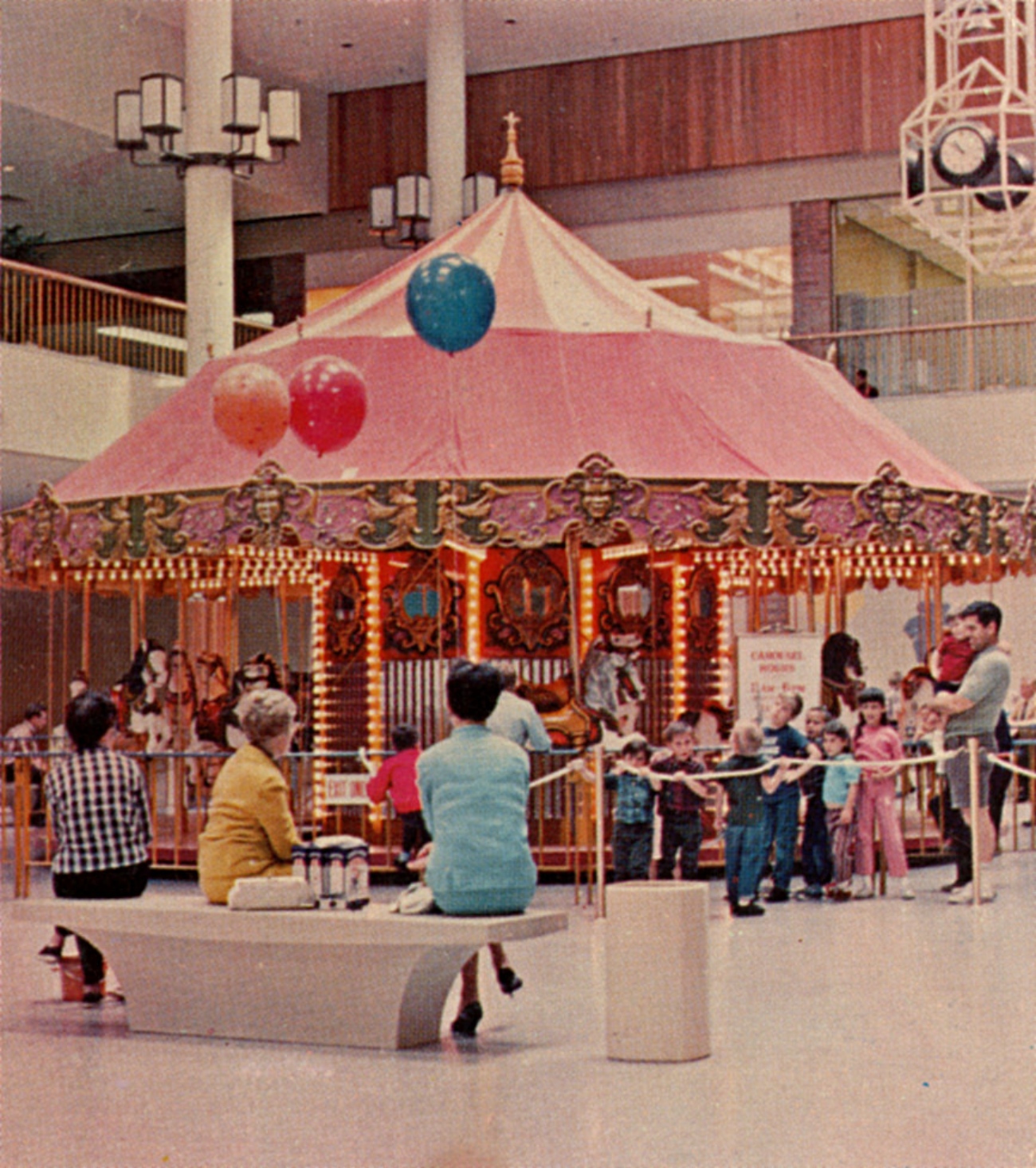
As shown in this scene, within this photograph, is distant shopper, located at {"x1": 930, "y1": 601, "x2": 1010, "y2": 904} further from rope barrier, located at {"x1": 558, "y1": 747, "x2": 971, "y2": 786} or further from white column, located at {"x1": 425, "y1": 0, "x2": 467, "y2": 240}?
white column, located at {"x1": 425, "y1": 0, "x2": 467, "y2": 240}

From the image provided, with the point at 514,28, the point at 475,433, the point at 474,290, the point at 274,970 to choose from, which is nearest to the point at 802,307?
the point at 514,28

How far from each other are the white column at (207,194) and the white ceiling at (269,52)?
1.19m

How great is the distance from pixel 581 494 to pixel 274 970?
6.30 m

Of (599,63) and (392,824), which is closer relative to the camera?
(392,824)

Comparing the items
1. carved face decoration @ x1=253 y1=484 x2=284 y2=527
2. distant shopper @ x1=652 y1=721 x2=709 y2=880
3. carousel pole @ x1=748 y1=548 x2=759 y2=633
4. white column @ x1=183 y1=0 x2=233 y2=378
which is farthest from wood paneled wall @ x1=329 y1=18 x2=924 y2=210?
distant shopper @ x1=652 y1=721 x2=709 y2=880

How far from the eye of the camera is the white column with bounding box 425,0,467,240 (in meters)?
22.2

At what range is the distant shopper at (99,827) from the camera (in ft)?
23.7

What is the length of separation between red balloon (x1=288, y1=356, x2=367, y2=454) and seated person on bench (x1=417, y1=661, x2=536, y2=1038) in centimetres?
536

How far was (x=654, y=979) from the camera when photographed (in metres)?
6.39

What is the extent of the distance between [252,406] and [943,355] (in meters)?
11.4

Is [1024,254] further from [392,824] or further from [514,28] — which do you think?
[392,824]

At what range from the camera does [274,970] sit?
22.1 ft

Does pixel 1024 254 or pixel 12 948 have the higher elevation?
pixel 1024 254

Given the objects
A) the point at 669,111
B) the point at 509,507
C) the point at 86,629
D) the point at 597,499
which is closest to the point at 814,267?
the point at 669,111
